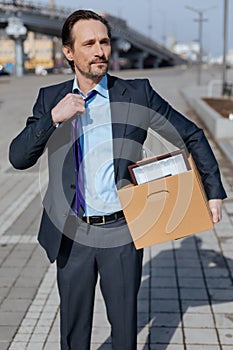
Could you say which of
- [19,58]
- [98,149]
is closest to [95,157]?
[98,149]

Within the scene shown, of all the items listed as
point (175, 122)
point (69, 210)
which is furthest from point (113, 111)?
point (69, 210)

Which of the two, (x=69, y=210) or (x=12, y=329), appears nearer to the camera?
(x=69, y=210)

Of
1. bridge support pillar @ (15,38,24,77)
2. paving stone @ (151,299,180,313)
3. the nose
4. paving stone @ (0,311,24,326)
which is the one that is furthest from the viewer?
bridge support pillar @ (15,38,24,77)

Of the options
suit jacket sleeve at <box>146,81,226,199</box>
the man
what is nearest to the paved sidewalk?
the man

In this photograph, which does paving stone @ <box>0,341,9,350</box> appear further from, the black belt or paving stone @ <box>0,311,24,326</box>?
the black belt

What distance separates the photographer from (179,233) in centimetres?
243

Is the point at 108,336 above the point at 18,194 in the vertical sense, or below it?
above

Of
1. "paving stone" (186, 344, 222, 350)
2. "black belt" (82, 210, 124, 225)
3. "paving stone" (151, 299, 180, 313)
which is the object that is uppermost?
"black belt" (82, 210, 124, 225)

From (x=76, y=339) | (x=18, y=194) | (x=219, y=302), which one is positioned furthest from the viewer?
(x=18, y=194)

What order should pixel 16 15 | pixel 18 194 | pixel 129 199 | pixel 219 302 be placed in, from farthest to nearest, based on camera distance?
pixel 16 15 < pixel 18 194 < pixel 219 302 < pixel 129 199

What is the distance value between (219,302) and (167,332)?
0.64 metres

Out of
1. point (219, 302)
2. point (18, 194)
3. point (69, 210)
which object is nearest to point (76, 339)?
point (69, 210)

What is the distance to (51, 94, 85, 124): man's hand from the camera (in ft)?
6.82

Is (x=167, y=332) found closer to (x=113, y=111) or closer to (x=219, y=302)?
(x=219, y=302)
